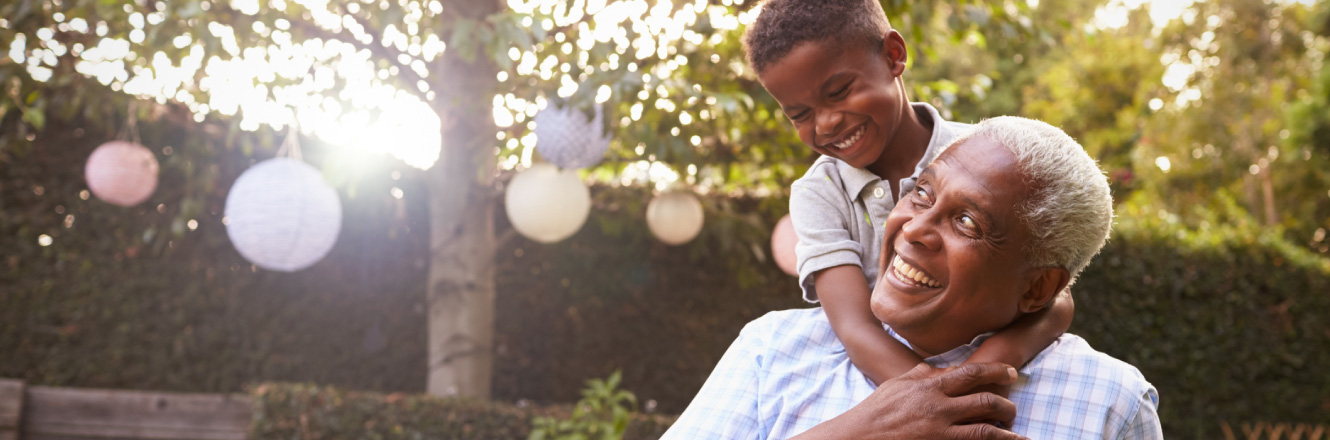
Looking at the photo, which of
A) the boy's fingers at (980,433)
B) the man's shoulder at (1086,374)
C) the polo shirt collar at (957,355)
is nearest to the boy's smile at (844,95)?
the polo shirt collar at (957,355)

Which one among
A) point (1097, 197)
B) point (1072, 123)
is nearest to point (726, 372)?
point (1097, 197)

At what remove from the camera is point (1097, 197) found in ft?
4.26

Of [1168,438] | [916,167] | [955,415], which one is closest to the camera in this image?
[955,415]

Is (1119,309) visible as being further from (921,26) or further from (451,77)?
(451,77)

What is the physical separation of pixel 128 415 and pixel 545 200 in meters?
3.75

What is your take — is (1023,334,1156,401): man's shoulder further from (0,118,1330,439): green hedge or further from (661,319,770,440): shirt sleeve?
(0,118,1330,439): green hedge

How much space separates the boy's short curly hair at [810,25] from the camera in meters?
1.79

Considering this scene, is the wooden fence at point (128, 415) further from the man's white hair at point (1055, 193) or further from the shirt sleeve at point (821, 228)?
the man's white hair at point (1055, 193)

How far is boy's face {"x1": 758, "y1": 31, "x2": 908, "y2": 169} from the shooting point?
1799 mm

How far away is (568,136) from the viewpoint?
4152 millimetres

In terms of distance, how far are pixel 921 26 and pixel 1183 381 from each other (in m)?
4.79

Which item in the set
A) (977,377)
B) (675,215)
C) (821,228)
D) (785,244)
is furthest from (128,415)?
(977,377)

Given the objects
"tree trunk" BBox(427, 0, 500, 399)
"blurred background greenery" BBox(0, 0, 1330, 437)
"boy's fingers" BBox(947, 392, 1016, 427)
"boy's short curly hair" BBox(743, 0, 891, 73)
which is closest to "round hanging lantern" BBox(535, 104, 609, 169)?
"blurred background greenery" BBox(0, 0, 1330, 437)

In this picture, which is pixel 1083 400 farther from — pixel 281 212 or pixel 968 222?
pixel 281 212
